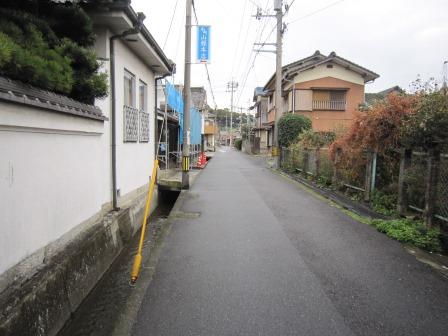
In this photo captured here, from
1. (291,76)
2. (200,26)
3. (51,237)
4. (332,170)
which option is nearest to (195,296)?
(51,237)

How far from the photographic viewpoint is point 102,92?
545 cm

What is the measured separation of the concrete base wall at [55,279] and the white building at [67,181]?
0.01m

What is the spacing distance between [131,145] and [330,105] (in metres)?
22.4

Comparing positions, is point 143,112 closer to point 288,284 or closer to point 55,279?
point 55,279

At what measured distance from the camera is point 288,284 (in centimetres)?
444

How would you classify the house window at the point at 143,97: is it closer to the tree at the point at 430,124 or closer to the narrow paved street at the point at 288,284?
the narrow paved street at the point at 288,284

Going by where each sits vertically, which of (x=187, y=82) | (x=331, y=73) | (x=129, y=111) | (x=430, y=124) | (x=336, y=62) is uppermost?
(x=336, y=62)

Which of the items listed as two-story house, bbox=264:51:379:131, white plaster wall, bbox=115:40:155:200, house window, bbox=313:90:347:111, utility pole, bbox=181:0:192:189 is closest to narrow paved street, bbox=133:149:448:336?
white plaster wall, bbox=115:40:155:200

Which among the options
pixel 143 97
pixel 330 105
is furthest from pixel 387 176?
pixel 330 105

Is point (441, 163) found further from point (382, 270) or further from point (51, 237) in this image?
point (51, 237)

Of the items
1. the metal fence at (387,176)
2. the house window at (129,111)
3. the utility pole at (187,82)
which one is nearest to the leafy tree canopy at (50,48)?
the house window at (129,111)

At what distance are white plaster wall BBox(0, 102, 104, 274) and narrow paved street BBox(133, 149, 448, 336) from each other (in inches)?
54.0

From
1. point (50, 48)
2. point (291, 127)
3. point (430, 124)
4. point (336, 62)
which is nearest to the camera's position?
point (50, 48)

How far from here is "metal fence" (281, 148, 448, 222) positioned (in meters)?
6.15
